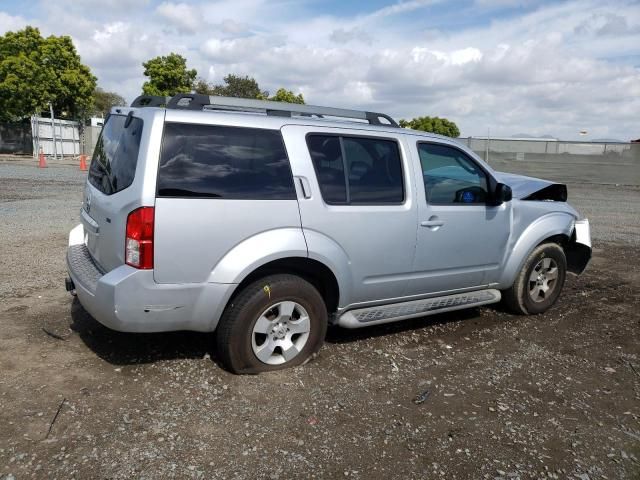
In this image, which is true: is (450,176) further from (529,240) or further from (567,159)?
(567,159)

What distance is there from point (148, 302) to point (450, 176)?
2785 mm

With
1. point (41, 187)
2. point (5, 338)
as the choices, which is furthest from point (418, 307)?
point (41, 187)

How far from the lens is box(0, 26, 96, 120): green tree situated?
3112 cm

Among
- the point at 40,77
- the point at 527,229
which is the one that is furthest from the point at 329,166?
the point at 40,77

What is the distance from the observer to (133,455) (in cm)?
295

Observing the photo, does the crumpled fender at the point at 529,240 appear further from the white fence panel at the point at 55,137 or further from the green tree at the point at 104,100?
the green tree at the point at 104,100

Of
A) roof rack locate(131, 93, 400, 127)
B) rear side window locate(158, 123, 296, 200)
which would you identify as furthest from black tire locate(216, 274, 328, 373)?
roof rack locate(131, 93, 400, 127)

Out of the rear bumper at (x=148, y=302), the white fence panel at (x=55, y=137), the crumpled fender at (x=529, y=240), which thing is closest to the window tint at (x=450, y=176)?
the crumpled fender at (x=529, y=240)

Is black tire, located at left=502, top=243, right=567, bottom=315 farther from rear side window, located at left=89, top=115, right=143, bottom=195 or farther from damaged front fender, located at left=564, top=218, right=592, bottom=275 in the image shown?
rear side window, located at left=89, top=115, right=143, bottom=195

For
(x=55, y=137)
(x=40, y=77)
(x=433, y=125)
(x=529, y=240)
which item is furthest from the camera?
(x=433, y=125)

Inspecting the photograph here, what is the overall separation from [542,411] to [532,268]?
6.81 feet

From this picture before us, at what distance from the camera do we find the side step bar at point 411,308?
4.30 meters

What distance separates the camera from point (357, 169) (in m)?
4.24

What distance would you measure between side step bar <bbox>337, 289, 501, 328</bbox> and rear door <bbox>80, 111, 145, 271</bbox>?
1.77 m
